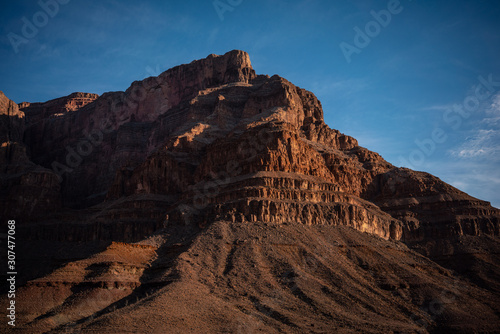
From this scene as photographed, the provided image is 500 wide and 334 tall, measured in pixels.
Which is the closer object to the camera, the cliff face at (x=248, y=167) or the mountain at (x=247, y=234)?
the mountain at (x=247, y=234)

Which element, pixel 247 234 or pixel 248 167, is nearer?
pixel 247 234

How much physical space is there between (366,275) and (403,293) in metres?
6.48

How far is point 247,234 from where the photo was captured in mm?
88125

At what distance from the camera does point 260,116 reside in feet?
479

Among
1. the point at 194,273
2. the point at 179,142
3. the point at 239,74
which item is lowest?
the point at 194,273

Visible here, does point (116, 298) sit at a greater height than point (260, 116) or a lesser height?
lesser

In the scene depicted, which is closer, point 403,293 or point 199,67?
point 403,293

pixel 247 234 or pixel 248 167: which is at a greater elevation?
pixel 248 167

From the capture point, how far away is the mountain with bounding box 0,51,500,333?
67.5 metres

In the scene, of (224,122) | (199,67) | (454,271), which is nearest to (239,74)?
(199,67)

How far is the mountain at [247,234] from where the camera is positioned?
221 ft

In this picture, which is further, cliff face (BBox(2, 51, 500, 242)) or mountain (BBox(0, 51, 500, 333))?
cliff face (BBox(2, 51, 500, 242))

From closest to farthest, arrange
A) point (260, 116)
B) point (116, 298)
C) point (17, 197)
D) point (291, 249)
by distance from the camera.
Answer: point (116, 298)
point (291, 249)
point (17, 197)
point (260, 116)

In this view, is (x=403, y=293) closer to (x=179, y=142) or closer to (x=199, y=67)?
(x=179, y=142)
